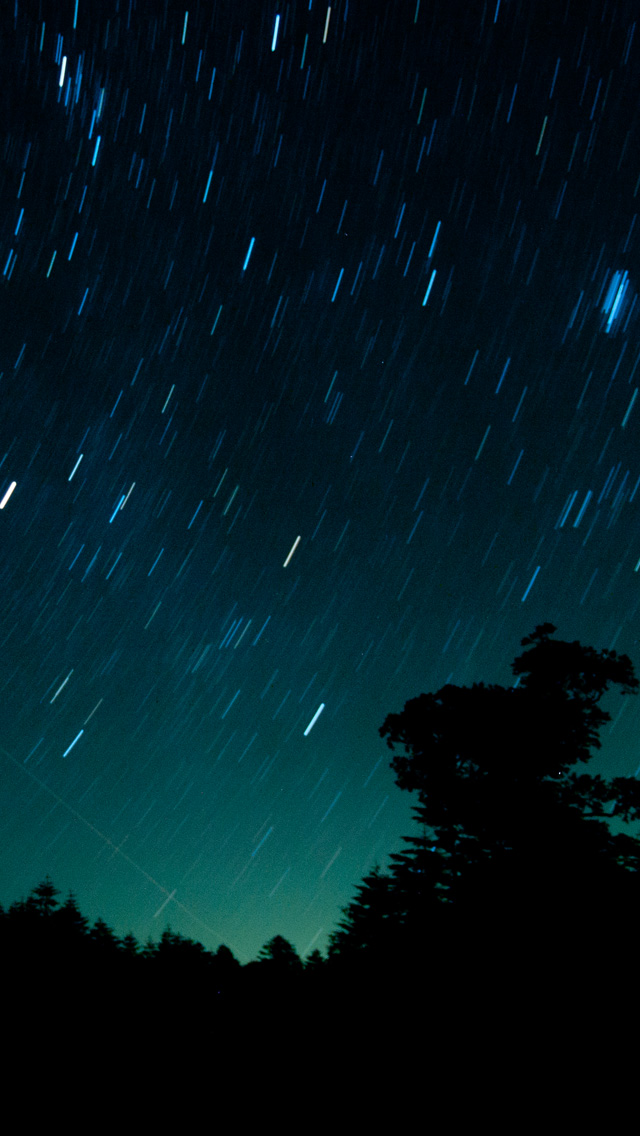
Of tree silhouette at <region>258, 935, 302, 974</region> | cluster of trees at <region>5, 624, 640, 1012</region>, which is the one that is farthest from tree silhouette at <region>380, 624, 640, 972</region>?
tree silhouette at <region>258, 935, 302, 974</region>

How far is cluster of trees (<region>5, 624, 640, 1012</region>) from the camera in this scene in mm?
11117

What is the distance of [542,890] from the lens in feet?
40.5

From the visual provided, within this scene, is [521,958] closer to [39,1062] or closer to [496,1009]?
[496,1009]

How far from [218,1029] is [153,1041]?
3438mm

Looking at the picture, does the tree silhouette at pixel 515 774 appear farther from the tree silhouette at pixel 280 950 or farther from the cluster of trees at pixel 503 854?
the tree silhouette at pixel 280 950

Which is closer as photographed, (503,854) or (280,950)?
(503,854)

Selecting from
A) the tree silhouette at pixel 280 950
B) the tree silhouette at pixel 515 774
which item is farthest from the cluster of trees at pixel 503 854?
the tree silhouette at pixel 280 950

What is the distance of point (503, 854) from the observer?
14.6 m

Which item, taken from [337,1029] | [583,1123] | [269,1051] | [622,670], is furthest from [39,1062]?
[622,670]

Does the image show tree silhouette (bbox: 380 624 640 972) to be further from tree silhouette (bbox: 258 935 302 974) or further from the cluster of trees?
tree silhouette (bbox: 258 935 302 974)

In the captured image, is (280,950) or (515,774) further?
(280,950)

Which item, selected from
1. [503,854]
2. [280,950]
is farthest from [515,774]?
[280,950]

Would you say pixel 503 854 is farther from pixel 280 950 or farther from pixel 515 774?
pixel 280 950

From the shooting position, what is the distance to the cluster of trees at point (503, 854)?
36.5ft
